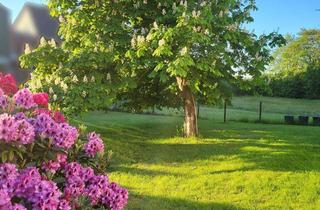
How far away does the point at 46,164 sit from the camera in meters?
3.65

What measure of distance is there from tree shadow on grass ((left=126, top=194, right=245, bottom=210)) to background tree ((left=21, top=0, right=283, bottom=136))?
341 cm

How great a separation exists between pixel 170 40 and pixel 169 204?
14.9 ft

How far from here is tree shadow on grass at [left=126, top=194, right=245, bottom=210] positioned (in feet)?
23.5

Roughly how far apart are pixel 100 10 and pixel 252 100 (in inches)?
1256

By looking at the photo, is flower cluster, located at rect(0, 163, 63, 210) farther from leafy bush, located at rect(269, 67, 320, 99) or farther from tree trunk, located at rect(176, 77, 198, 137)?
leafy bush, located at rect(269, 67, 320, 99)

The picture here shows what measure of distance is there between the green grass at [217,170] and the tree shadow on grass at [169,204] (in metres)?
0.01

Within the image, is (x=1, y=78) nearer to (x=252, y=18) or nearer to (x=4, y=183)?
(x=4, y=183)

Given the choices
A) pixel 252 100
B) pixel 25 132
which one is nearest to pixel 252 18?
pixel 25 132

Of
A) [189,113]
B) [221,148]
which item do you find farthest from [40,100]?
[189,113]

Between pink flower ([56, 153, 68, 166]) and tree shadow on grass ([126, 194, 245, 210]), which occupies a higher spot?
pink flower ([56, 153, 68, 166])

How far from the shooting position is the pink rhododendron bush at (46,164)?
318 cm

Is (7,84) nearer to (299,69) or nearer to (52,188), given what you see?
(52,188)

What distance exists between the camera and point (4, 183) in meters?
3.13

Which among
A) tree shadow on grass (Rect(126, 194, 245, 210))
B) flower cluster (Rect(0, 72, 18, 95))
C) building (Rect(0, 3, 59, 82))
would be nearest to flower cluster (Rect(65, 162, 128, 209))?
flower cluster (Rect(0, 72, 18, 95))
